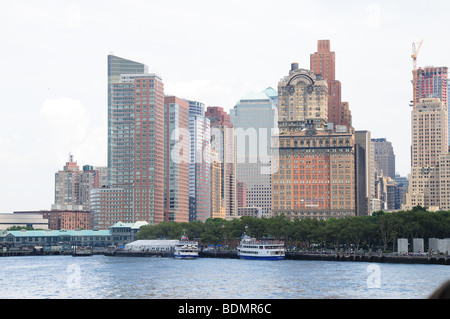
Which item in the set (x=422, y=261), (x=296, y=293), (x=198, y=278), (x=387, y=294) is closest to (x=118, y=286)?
(x=198, y=278)

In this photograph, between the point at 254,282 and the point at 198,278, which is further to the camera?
the point at 198,278

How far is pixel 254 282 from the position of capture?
433 ft

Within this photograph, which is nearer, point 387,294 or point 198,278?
point 387,294

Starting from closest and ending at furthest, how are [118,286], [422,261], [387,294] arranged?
[387,294], [118,286], [422,261]
